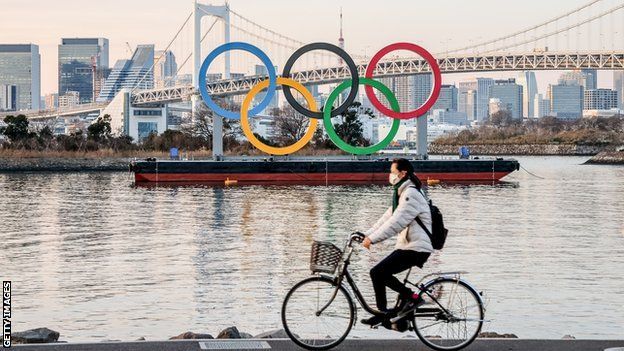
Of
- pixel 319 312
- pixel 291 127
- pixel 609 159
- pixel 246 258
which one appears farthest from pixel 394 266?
pixel 609 159

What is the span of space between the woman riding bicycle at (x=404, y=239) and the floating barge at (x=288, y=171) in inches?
1659

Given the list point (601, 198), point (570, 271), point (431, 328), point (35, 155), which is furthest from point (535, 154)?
point (431, 328)

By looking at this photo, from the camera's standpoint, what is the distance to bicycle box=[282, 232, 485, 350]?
8789 mm

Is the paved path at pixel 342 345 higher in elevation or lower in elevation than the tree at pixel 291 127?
lower

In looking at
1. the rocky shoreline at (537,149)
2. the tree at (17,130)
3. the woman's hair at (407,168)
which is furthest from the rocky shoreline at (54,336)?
the rocky shoreline at (537,149)

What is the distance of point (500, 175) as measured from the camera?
54125 mm

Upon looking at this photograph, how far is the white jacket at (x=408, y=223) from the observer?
28.9ft

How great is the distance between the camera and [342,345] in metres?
9.03

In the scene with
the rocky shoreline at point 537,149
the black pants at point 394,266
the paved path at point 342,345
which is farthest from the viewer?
the rocky shoreline at point 537,149

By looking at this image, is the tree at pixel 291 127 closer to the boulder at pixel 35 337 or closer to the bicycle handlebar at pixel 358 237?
the boulder at pixel 35 337

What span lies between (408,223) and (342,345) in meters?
1.16

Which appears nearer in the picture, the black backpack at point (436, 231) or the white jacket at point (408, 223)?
the white jacket at point (408, 223)

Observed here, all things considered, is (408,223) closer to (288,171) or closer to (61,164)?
(288,171)

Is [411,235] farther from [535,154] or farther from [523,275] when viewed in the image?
[535,154]
